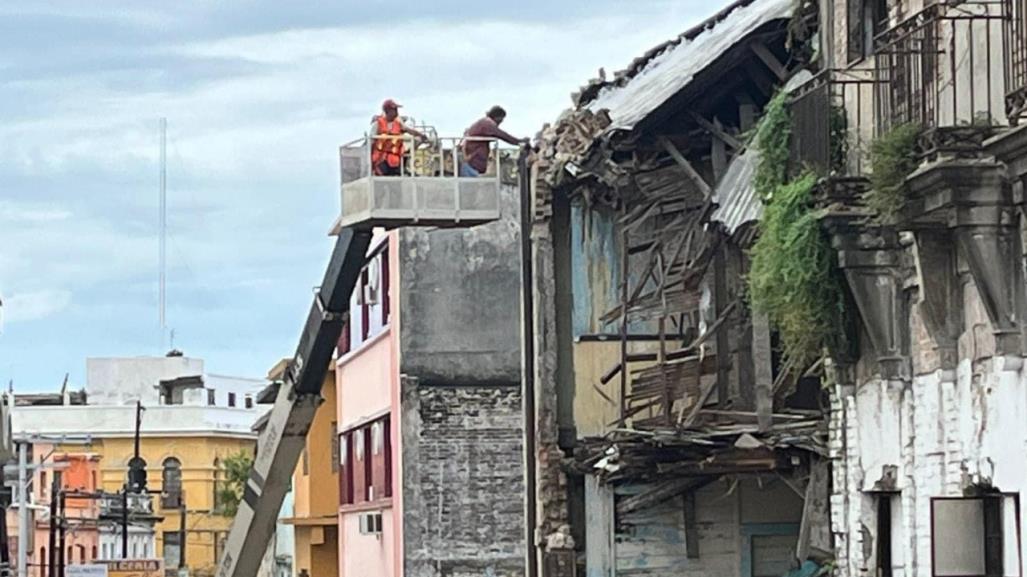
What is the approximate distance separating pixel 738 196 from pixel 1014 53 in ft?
29.1

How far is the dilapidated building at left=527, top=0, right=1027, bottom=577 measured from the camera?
18.9m

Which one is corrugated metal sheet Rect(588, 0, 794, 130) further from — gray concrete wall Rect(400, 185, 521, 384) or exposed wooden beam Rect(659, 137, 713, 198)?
gray concrete wall Rect(400, 185, 521, 384)

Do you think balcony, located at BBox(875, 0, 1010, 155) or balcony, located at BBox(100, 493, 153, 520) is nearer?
balcony, located at BBox(875, 0, 1010, 155)

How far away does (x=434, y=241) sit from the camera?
134ft

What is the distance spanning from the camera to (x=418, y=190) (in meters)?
29.7

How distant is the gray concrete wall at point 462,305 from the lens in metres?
40.5

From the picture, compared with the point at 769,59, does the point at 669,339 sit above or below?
below

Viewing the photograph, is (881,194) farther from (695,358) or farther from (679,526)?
(679,526)

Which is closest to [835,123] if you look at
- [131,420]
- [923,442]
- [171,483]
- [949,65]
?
[949,65]

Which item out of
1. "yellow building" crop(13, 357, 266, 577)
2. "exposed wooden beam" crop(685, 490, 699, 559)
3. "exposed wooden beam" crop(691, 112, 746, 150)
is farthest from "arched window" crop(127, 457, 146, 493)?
"exposed wooden beam" crop(691, 112, 746, 150)

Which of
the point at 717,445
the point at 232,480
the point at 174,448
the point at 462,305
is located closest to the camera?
the point at 717,445

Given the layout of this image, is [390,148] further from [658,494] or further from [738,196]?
[658,494]

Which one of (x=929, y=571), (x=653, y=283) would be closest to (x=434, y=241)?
(x=653, y=283)

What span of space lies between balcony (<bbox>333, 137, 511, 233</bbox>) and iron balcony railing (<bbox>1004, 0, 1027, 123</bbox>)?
1196cm
